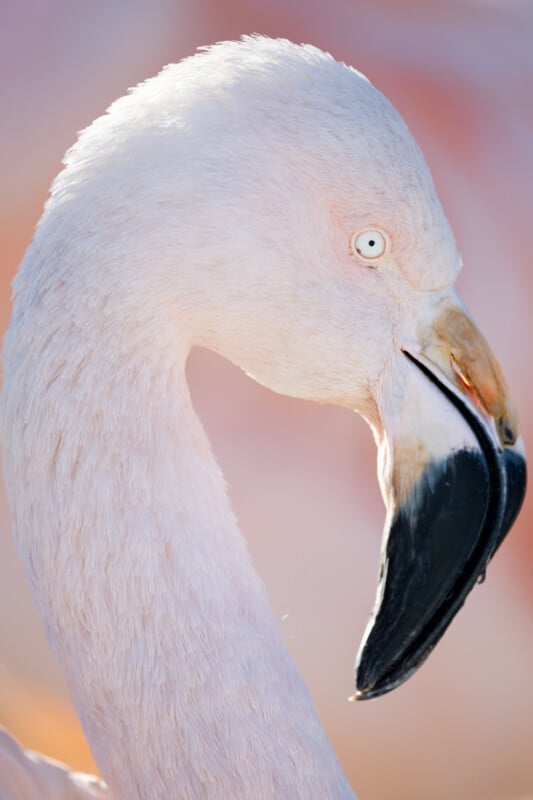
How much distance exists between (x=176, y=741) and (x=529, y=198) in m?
2.10

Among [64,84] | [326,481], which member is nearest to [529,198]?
[326,481]

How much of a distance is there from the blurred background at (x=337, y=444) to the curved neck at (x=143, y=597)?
1.31m

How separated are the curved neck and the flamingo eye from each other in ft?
0.70

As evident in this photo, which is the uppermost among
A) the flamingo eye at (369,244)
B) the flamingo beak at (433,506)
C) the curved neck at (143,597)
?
the flamingo eye at (369,244)

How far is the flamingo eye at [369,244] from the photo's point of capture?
3.02ft

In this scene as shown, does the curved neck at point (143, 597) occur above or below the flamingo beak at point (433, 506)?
below

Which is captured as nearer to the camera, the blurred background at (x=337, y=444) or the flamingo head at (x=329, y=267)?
the flamingo head at (x=329, y=267)

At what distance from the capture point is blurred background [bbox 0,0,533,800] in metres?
2.28

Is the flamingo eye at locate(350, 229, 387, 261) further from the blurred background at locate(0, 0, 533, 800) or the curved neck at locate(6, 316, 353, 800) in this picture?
the blurred background at locate(0, 0, 533, 800)

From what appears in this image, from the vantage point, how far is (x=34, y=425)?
91cm

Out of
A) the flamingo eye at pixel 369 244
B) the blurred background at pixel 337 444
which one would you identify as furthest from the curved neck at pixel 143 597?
the blurred background at pixel 337 444

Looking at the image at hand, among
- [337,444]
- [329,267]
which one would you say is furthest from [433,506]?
[337,444]

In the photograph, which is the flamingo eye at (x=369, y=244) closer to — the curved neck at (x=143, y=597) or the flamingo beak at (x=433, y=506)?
the flamingo beak at (x=433, y=506)

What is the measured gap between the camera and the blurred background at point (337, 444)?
7.47ft
